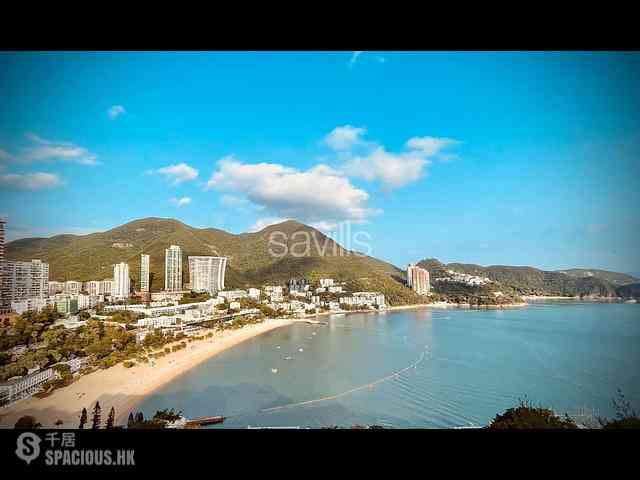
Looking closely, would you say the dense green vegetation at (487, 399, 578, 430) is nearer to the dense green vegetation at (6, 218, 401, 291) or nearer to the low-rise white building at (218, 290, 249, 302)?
the dense green vegetation at (6, 218, 401, 291)

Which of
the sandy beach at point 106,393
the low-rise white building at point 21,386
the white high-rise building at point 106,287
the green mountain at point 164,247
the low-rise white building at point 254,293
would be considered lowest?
the sandy beach at point 106,393

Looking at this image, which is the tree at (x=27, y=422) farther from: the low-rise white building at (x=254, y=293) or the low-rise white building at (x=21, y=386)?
the low-rise white building at (x=254, y=293)

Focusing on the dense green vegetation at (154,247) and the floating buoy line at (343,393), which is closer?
the dense green vegetation at (154,247)

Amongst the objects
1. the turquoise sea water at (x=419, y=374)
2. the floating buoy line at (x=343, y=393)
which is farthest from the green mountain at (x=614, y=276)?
the floating buoy line at (x=343, y=393)

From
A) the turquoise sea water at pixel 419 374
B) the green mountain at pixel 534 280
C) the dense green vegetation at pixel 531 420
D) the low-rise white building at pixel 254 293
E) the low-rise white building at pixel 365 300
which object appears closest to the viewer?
the dense green vegetation at pixel 531 420

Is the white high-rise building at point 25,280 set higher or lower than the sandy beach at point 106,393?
higher

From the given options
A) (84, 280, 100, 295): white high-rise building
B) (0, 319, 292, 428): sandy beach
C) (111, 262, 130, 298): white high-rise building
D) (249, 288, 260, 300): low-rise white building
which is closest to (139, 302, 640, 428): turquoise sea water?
(0, 319, 292, 428): sandy beach
